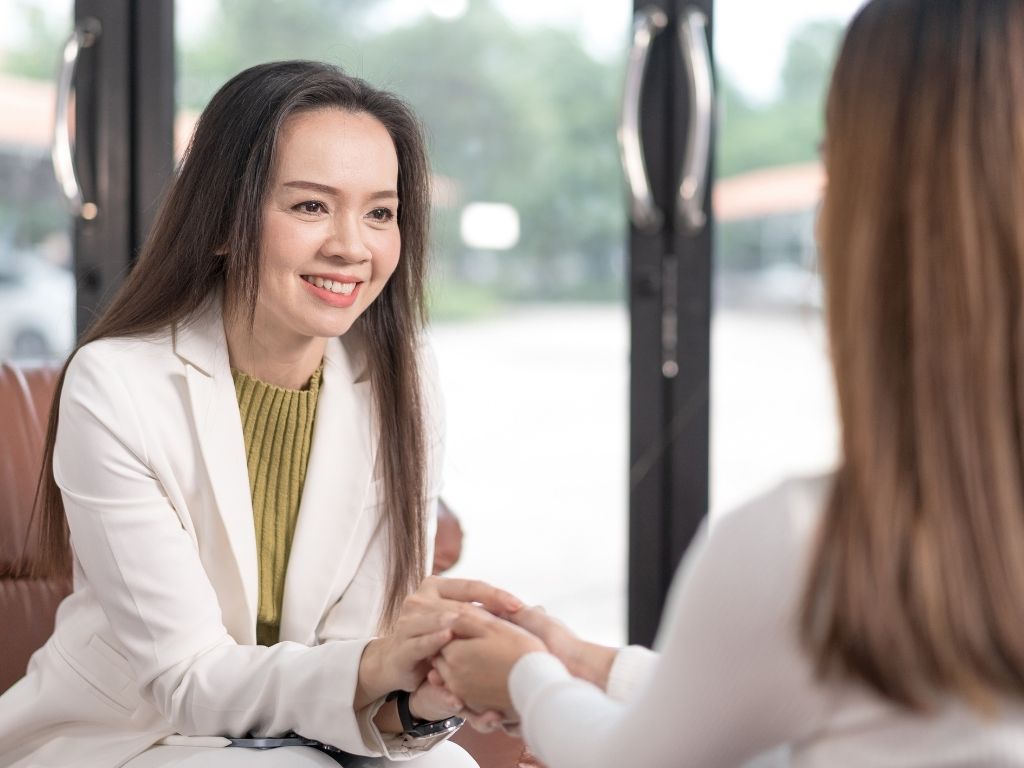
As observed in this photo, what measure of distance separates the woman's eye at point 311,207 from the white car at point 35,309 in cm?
151

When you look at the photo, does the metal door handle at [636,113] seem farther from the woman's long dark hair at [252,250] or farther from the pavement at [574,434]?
the woman's long dark hair at [252,250]

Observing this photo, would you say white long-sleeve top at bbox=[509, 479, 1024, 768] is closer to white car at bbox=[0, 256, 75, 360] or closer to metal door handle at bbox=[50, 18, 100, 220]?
metal door handle at bbox=[50, 18, 100, 220]

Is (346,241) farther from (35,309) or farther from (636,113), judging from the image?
(35,309)

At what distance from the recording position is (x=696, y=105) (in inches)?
100.0

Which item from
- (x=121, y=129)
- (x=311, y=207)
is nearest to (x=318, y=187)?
(x=311, y=207)

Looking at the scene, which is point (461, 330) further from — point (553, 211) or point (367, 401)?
point (367, 401)

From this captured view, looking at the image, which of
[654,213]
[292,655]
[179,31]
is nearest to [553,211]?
[654,213]

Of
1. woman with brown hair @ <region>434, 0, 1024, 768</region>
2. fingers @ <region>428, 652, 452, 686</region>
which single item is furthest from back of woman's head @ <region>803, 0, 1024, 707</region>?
fingers @ <region>428, 652, 452, 686</region>

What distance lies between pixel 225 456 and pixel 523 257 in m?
1.36

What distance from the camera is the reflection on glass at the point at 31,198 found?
3018 mm

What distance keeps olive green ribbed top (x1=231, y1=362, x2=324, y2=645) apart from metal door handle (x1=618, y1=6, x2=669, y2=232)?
1.06 m

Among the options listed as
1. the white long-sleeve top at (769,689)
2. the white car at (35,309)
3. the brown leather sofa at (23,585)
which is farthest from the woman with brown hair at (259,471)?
the white car at (35,309)

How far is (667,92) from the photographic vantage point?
266 cm

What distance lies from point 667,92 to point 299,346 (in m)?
1.22
